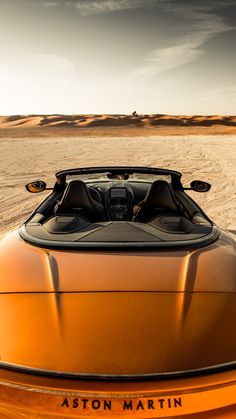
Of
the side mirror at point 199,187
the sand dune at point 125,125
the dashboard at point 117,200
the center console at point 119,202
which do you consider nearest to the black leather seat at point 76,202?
the dashboard at point 117,200

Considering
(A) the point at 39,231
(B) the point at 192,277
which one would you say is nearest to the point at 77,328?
(B) the point at 192,277

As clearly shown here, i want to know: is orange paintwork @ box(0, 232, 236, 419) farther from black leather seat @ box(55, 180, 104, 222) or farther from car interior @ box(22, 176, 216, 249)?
black leather seat @ box(55, 180, 104, 222)

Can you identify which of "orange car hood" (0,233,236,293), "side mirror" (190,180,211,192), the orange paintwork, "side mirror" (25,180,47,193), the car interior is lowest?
the orange paintwork

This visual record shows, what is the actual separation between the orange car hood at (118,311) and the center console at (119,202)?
189 centimetres

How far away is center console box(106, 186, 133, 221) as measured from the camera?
4.12 meters

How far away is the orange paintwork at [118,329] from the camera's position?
1346 mm

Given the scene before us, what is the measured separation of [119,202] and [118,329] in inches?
103

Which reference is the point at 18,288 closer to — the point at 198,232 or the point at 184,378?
the point at 184,378

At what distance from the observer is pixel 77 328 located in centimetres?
160

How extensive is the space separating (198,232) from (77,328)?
1.25m

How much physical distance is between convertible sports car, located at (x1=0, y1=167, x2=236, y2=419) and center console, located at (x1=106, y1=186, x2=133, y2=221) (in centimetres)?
148

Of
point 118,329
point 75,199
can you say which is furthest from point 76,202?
point 118,329

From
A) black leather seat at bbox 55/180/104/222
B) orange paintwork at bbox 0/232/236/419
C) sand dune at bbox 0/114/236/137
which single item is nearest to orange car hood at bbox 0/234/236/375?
orange paintwork at bbox 0/232/236/419

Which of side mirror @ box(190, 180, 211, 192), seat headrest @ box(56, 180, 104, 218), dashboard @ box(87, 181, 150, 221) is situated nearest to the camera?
seat headrest @ box(56, 180, 104, 218)
